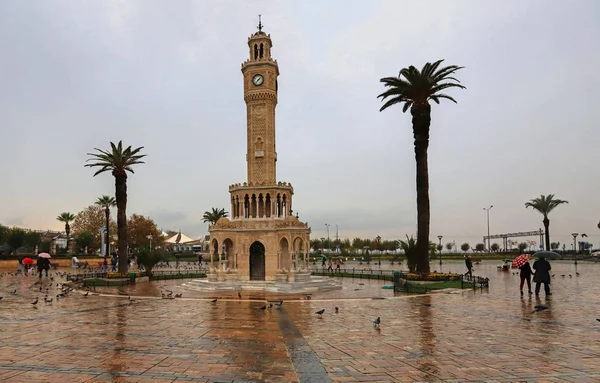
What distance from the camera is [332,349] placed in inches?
448

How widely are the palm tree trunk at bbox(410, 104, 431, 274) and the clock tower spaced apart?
12.0 metres

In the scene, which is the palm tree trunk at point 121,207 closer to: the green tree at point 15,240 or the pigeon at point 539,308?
the pigeon at point 539,308

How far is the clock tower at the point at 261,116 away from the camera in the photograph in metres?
35.9

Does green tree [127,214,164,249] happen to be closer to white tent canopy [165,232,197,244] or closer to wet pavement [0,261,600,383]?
white tent canopy [165,232,197,244]

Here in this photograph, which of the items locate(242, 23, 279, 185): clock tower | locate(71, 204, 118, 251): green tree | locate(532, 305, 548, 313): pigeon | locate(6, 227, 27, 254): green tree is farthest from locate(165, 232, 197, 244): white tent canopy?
locate(532, 305, 548, 313): pigeon

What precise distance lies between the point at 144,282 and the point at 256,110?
17.3 m

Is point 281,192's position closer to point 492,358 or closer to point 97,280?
point 97,280

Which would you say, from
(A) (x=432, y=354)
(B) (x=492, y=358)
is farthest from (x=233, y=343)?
(B) (x=492, y=358)

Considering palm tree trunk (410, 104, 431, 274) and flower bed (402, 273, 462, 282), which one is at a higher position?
palm tree trunk (410, 104, 431, 274)

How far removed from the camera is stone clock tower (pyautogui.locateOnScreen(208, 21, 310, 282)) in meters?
33.9

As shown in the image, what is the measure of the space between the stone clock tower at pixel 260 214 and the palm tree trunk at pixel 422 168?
9221mm

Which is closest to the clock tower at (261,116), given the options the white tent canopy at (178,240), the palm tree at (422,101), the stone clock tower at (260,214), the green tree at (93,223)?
the stone clock tower at (260,214)

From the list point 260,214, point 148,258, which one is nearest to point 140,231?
point 148,258

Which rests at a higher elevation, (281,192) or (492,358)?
(281,192)
